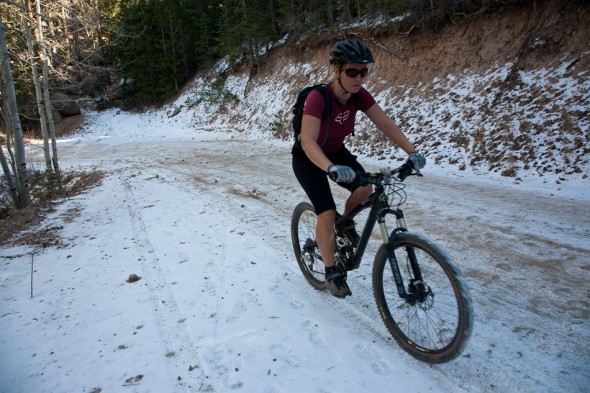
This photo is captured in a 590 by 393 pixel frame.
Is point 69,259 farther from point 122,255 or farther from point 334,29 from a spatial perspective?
point 334,29

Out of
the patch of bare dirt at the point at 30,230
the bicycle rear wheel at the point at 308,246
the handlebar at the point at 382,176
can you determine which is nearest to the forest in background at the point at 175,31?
the patch of bare dirt at the point at 30,230

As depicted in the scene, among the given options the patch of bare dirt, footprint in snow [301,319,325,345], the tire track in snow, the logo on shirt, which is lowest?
the patch of bare dirt

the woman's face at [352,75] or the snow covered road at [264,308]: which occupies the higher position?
the woman's face at [352,75]

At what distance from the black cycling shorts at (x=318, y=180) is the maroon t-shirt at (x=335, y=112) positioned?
0.56 ft

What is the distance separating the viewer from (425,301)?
290cm

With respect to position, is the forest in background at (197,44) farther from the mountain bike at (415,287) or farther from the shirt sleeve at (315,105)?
the shirt sleeve at (315,105)

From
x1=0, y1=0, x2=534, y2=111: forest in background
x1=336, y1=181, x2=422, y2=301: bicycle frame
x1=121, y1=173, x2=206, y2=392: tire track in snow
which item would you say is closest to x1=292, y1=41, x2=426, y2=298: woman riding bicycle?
x1=336, y1=181, x2=422, y2=301: bicycle frame

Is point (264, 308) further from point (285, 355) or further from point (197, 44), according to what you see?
point (197, 44)

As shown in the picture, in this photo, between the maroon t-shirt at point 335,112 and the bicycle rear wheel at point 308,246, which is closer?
the maroon t-shirt at point 335,112

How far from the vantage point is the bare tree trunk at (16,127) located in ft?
29.7

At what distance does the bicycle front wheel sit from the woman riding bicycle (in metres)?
0.56

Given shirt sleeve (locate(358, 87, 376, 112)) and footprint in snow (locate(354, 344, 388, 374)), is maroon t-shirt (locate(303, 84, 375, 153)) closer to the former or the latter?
shirt sleeve (locate(358, 87, 376, 112))

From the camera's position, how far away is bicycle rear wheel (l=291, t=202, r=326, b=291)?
412cm

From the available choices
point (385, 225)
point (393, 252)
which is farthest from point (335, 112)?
point (393, 252)
